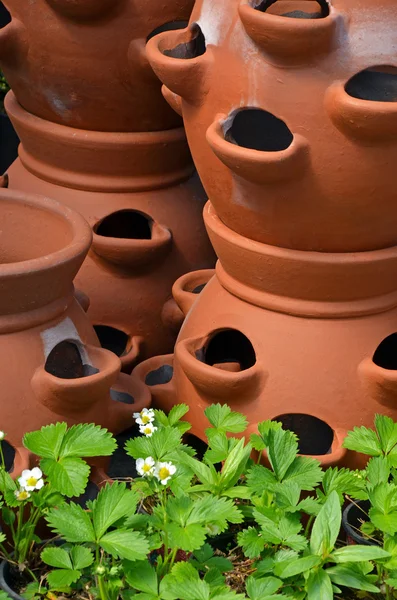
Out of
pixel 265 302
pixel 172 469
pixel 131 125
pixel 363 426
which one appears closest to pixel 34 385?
pixel 172 469

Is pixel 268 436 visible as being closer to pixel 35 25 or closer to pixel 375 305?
pixel 375 305

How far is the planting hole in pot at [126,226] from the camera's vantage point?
11.0ft

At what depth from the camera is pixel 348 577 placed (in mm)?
2068

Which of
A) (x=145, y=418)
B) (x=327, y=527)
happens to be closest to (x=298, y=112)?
(x=145, y=418)

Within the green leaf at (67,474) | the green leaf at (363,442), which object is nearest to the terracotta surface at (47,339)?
the green leaf at (67,474)

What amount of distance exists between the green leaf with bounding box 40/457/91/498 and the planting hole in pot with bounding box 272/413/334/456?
0.75m

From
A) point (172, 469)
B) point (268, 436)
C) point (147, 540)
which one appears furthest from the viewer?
point (268, 436)

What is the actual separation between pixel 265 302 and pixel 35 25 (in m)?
1.08

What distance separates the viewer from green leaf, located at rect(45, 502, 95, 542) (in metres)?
2.04

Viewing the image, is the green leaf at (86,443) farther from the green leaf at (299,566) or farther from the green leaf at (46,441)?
the green leaf at (299,566)

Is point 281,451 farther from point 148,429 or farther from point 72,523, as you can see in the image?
point 72,523

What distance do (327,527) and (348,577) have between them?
11 cm

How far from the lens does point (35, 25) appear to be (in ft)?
9.82

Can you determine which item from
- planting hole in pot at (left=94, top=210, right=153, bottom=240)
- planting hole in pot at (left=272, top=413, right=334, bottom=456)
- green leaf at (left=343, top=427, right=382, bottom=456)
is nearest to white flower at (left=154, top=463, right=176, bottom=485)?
green leaf at (left=343, top=427, right=382, bottom=456)
